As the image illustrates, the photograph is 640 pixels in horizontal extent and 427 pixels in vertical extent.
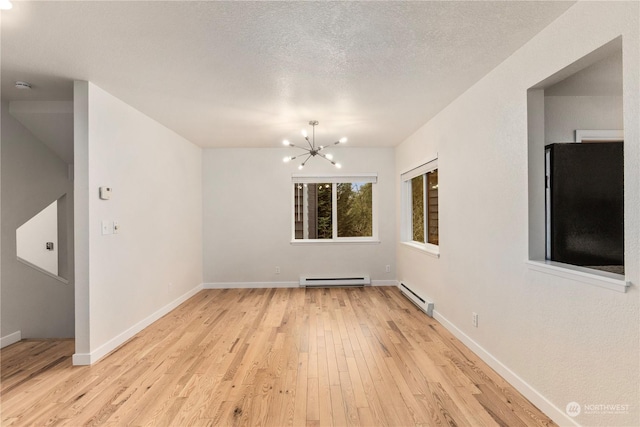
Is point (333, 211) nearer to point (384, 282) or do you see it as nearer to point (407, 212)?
point (407, 212)

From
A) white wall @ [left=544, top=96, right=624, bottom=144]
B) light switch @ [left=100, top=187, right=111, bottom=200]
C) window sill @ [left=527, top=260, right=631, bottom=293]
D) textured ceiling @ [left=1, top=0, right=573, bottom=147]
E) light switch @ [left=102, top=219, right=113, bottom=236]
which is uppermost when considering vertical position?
textured ceiling @ [left=1, top=0, right=573, bottom=147]

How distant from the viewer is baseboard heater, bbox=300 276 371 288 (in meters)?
5.64

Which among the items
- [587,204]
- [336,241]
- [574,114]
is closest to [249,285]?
[336,241]

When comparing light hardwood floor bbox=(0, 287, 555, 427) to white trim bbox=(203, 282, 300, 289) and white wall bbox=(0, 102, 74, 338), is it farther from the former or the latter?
white trim bbox=(203, 282, 300, 289)

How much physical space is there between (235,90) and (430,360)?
119 inches

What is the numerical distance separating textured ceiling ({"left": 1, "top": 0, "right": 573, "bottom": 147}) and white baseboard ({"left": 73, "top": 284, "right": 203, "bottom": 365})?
2405 mm

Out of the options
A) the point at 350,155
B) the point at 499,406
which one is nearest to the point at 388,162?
the point at 350,155

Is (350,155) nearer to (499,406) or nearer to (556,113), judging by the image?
(556,113)

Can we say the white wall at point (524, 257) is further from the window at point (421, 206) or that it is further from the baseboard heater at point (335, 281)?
the baseboard heater at point (335, 281)

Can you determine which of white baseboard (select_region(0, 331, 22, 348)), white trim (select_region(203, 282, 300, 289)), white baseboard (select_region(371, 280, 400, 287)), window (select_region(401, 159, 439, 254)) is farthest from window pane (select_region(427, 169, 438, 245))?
white baseboard (select_region(0, 331, 22, 348))

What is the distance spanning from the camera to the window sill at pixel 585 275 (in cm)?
159

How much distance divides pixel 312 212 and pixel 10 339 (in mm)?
4302

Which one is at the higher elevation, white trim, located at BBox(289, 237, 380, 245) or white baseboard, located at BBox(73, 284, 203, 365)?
white trim, located at BBox(289, 237, 380, 245)

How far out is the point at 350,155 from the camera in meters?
5.79
